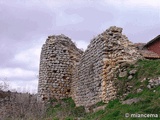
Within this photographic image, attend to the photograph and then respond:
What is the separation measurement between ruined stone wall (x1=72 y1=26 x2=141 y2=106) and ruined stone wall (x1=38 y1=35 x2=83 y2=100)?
8.66 ft

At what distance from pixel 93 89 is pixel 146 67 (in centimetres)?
271

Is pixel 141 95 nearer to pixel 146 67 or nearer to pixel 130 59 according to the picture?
pixel 146 67

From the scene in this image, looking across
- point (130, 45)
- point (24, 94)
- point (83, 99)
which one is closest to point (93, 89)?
point (83, 99)

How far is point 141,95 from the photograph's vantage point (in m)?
7.10

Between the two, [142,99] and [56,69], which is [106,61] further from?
[56,69]

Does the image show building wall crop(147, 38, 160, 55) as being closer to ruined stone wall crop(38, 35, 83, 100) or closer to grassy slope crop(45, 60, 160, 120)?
ruined stone wall crop(38, 35, 83, 100)

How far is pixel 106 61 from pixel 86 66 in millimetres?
2089

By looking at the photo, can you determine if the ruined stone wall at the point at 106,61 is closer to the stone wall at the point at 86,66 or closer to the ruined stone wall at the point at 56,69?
the stone wall at the point at 86,66

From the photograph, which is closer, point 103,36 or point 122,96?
point 122,96

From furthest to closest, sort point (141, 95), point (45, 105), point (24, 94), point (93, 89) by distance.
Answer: point (24, 94) → point (45, 105) → point (93, 89) → point (141, 95)

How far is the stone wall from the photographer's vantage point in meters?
9.12

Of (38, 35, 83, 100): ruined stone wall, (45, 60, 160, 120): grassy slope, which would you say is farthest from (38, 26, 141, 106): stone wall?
(45, 60, 160, 120): grassy slope

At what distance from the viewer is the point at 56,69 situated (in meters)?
13.4

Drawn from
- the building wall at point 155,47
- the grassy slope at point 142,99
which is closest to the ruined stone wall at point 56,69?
the grassy slope at point 142,99
